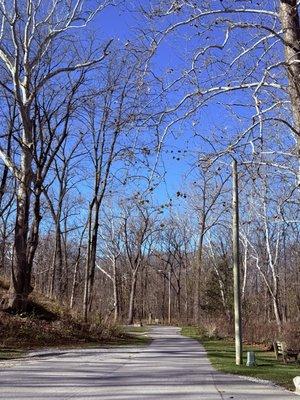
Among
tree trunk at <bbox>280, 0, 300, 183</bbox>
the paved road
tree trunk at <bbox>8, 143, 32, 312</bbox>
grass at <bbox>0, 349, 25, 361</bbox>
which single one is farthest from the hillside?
tree trunk at <bbox>280, 0, 300, 183</bbox>

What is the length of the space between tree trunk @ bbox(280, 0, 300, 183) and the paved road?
520 centimetres

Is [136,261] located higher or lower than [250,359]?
higher

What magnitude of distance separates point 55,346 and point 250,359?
8.93m

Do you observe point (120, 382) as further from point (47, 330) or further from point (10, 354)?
point (47, 330)

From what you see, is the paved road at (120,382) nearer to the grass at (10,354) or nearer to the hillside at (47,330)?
the grass at (10,354)

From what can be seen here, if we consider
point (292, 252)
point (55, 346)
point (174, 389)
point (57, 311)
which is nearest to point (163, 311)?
point (292, 252)

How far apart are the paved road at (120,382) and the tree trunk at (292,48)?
520cm

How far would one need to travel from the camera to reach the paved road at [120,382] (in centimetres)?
948

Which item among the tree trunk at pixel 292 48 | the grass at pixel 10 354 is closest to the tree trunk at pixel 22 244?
the grass at pixel 10 354

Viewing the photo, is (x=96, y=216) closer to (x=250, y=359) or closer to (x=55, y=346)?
(x=55, y=346)

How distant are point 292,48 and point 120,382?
766cm

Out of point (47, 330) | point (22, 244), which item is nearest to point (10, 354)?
point (47, 330)

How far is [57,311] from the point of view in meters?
29.3

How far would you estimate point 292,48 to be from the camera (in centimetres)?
1006
